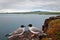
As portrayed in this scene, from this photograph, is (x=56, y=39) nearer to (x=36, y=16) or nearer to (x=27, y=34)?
(x=27, y=34)

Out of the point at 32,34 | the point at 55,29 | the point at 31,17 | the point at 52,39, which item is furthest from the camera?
the point at 31,17

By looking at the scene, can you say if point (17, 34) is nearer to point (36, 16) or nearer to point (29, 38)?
point (29, 38)

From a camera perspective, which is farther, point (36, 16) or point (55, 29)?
point (36, 16)

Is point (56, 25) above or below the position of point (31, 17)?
above

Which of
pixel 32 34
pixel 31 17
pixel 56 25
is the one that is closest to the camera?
pixel 32 34

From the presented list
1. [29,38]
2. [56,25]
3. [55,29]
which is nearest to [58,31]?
[55,29]

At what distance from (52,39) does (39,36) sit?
371mm

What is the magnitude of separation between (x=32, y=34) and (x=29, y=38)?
0.13 meters

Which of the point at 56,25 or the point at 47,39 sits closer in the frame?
the point at 47,39

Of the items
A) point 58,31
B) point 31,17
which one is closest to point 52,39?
point 58,31

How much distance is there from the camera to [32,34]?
14.7 feet

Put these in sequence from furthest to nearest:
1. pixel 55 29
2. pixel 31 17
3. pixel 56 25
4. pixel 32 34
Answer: pixel 31 17 < pixel 56 25 < pixel 55 29 < pixel 32 34

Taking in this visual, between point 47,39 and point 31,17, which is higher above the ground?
point 47,39

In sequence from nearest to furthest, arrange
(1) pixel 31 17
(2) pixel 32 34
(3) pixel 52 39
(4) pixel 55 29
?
(3) pixel 52 39 < (2) pixel 32 34 < (4) pixel 55 29 < (1) pixel 31 17
